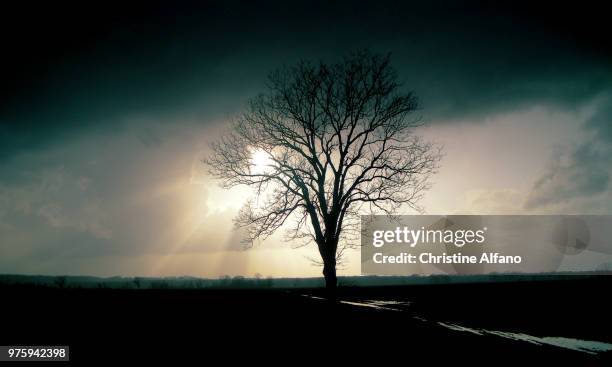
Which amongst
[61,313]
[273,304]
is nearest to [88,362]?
[61,313]

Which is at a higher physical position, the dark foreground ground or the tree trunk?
the tree trunk

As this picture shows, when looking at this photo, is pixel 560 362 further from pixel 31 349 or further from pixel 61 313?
pixel 61 313

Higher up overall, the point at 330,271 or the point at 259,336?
the point at 330,271

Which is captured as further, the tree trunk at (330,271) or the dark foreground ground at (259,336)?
the tree trunk at (330,271)

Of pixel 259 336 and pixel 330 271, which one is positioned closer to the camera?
pixel 259 336

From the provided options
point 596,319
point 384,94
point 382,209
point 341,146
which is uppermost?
point 384,94

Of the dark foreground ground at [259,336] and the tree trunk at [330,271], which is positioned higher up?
the tree trunk at [330,271]

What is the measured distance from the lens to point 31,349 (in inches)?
275

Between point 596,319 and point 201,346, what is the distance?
1308 centimetres

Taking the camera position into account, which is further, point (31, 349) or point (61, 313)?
point (61, 313)

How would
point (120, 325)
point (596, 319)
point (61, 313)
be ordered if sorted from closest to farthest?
point (120, 325)
point (61, 313)
point (596, 319)

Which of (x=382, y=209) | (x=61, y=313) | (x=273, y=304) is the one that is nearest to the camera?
(x=61, y=313)

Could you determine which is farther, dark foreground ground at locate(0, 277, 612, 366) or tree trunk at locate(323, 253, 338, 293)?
tree trunk at locate(323, 253, 338, 293)

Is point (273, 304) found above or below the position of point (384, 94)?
below
